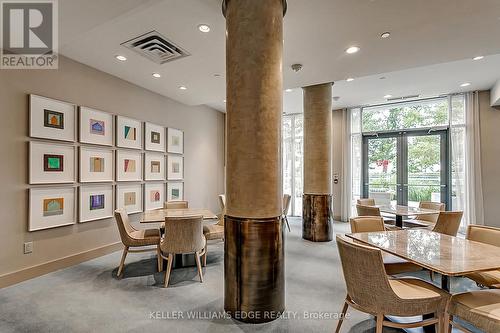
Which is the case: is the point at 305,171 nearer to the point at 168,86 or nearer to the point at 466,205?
the point at 168,86

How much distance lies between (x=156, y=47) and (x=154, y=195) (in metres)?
2.95

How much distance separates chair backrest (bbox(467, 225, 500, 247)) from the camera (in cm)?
238

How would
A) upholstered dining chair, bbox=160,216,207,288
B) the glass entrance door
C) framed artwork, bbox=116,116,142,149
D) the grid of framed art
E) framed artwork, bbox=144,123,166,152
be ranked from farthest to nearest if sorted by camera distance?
1. the glass entrance door
2. framed artwork, bbox=144,123,166,152
3. framed artwork, bbox=116,116,142,149
4. the grid of framed art
5. upholstered dining chair, bbox=160,216,207,288

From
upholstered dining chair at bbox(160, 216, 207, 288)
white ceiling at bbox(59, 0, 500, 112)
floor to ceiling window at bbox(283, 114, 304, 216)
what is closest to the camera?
white ceiling at bbox(59, 0, 500, 112)

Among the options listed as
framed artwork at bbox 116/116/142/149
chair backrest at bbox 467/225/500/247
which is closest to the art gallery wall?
framed artwork at bbox 116/116/142/149

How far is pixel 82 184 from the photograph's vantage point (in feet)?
12.3

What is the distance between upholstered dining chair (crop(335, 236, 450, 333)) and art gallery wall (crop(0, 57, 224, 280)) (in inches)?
149

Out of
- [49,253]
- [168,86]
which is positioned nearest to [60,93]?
[168,86]

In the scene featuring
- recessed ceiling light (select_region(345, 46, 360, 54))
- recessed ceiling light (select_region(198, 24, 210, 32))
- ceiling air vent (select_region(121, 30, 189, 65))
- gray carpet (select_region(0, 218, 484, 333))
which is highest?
ceiling air vent (select_region(121, 30, 189, 65))

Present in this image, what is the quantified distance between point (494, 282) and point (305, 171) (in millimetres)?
3351

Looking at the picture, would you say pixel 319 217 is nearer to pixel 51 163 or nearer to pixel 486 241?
pixel 486 241

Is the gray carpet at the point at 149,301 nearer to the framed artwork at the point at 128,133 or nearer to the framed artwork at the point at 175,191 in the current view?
the framed artwork at the point at 175,191

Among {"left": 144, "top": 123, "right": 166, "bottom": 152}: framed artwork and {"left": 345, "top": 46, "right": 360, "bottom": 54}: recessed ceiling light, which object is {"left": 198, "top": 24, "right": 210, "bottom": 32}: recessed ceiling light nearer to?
{"left": 345, "top": 46, "right": 360, "bottom": 54}: recessed ceiling light

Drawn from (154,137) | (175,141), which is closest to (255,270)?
(154,137)
